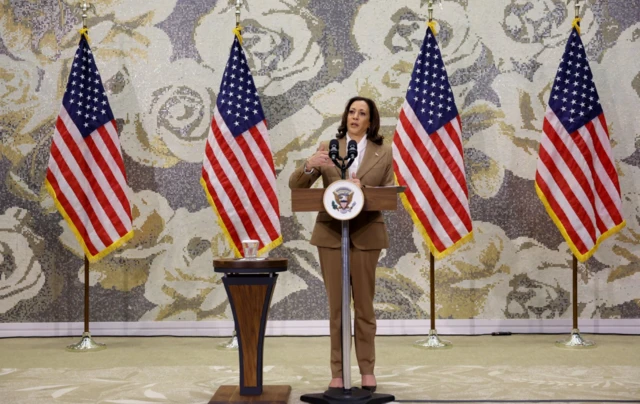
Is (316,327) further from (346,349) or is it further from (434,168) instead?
(346,349)

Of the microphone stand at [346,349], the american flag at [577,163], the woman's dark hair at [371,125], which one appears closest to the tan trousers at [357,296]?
the microphone stand at [346,349]

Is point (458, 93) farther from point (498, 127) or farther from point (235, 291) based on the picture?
point (235, 291)

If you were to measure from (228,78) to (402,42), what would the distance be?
4.72 ft

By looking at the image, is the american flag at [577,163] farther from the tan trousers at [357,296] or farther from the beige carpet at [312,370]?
the tan trousers at [357,296]

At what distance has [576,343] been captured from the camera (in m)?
5.15

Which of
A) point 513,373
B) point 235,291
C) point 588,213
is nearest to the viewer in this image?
point 235,291

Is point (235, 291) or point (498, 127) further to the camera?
point (498, 127)

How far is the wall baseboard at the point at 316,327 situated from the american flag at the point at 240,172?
0.78 meters

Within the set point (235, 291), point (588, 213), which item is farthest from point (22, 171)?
point (588, 213)

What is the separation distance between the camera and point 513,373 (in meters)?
4.15

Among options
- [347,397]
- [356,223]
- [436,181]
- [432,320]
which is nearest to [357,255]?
[356,223]

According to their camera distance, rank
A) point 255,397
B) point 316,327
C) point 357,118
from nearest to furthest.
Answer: point 255,397, point 357,118, point 316,327

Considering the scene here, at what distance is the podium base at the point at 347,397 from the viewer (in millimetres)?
3262

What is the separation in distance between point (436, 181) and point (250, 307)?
7.21ft
